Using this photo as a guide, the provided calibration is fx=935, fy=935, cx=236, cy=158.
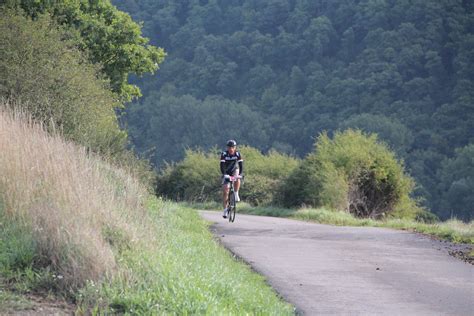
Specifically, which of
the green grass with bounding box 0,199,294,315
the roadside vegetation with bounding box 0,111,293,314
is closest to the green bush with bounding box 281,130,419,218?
the roadside vegetation with bounding box 0,111,293,314

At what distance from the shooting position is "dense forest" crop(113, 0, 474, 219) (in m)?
78.6

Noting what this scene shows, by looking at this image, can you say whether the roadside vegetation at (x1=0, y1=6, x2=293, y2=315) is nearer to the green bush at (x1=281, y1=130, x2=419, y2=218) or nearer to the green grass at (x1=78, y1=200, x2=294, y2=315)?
the green grass at (x1=78, y1=200, x2=294, y2=315)

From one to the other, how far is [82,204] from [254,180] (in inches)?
1835

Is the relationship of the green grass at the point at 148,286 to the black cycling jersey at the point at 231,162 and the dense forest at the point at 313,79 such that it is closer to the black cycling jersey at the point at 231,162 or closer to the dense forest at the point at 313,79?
the black cycling jersey at the point at 231,162

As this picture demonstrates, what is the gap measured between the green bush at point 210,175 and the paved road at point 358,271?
3661 centimetres

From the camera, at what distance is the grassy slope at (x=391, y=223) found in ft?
65.6

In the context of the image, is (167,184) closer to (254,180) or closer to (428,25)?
(254,180)

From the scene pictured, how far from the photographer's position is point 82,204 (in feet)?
33.0

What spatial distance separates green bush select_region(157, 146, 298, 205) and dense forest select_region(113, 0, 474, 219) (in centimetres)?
1085

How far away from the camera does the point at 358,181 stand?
3909 cm

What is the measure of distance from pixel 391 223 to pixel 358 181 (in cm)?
1321

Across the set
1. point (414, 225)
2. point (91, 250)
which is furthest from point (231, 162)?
point (91, 250)

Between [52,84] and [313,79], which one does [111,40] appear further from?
[313,79]

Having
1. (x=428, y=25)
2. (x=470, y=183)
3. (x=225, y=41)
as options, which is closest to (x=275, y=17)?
(x=225, y=41)
